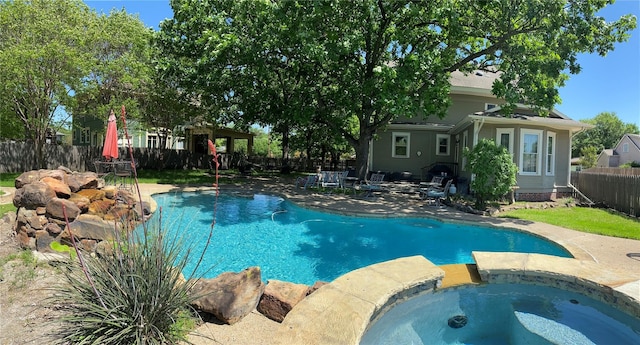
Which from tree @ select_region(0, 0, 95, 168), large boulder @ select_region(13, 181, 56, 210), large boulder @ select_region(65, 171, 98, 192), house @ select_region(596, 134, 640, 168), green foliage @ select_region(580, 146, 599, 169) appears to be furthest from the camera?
green foliage @ select_region(580, 146, 599, 169)

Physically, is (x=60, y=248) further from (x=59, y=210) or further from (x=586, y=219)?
(x=586, y=219)

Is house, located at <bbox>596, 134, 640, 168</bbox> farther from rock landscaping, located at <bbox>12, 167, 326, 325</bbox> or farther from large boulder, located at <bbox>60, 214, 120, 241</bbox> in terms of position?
large boulder, located at <bbox>60, 214, 120, 241</bbox>

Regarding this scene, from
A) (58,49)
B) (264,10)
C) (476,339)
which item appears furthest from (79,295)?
(58,49)

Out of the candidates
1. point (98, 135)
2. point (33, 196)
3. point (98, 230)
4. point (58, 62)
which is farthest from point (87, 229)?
point (98, 135)

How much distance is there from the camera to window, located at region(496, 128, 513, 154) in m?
14.0

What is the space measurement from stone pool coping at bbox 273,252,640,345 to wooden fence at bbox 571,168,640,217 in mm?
8685

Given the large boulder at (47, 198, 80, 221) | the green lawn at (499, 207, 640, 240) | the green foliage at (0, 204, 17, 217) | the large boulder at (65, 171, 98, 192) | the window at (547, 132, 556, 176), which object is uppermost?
the window at (547, 132, 556, 176)

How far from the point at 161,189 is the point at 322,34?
30.2ft

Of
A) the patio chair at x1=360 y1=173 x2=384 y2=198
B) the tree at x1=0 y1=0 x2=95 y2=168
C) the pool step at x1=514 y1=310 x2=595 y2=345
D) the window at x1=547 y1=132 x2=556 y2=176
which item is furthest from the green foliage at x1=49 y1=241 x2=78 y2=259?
the window at x1=547 y1=132 x2=556 y2=176

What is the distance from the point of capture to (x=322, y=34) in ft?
43.3

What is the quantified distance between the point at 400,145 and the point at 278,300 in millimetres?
16645

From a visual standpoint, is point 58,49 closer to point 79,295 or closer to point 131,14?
point 131,14

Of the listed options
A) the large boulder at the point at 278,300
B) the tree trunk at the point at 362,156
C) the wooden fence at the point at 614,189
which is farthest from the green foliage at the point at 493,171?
the large boulder at the point at 278,300

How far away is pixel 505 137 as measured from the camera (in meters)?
14.3
